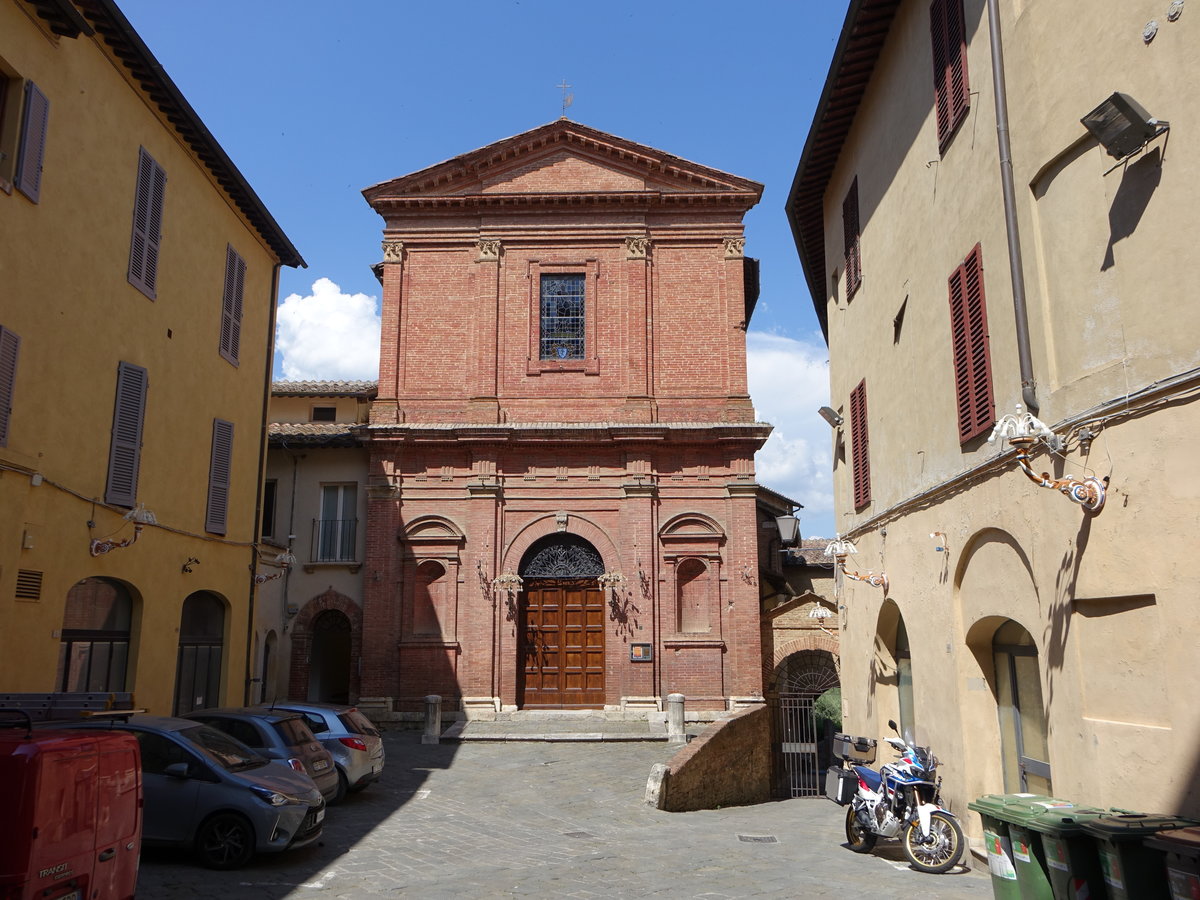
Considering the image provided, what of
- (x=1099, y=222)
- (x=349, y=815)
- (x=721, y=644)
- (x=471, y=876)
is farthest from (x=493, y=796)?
(x=1099, y=222)

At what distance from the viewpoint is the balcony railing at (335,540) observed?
23.0 meters

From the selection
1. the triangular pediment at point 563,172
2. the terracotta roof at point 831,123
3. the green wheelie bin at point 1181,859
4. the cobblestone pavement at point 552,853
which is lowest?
the cobblestone pavement at point 552,853

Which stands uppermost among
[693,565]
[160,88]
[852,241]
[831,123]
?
[160,88]

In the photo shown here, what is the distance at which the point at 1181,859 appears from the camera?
5277mm

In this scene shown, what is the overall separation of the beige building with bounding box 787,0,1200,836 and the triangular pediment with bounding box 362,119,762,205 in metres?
10.9

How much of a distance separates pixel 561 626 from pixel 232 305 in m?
10.1

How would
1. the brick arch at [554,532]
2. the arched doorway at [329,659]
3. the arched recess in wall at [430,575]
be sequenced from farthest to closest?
the arched doorway at [329,659]
the brick arch at [554,532]
the arched recess in wall at [430,575]

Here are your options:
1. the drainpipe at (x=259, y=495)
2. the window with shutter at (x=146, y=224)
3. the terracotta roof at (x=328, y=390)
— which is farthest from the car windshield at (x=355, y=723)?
the terracotta roof at (x=328, y=390)

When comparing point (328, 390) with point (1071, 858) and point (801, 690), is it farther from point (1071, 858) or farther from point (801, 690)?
point (1071, 858)

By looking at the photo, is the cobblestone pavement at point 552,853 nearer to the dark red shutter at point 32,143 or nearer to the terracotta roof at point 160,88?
the dark red shutter at point 32,143

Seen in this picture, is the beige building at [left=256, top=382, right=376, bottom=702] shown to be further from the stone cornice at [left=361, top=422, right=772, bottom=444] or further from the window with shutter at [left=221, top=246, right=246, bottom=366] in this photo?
the window with shutter at [left=221, top=246, right=246, bottom=366]

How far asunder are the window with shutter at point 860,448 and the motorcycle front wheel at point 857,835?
466 cm

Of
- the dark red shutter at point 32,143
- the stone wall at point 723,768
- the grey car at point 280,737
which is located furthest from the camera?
the stone wall at point 723,768

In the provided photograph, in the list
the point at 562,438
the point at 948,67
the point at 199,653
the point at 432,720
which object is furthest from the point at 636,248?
the point at 948,67
